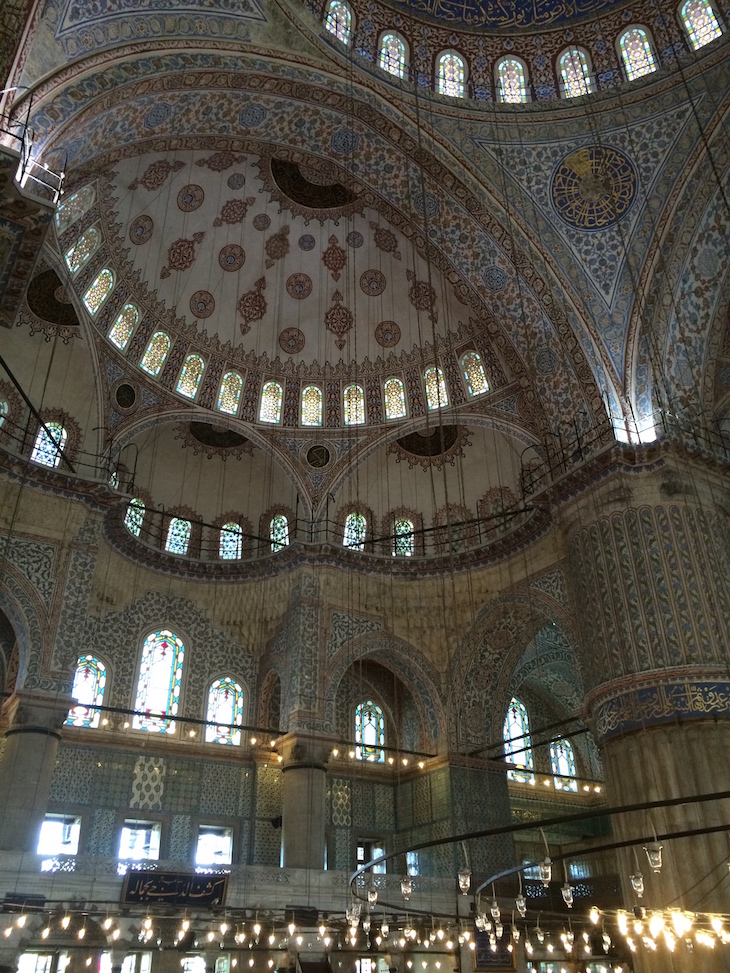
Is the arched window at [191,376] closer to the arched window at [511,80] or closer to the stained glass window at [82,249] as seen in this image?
the stained glass window at [82,249]

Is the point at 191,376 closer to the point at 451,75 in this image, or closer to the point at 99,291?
the point at 99,291

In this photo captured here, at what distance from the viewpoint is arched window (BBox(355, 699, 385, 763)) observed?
16781 mm

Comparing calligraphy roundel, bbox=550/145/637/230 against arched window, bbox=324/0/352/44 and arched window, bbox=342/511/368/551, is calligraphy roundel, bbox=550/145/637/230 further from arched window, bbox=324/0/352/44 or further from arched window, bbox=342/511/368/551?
arched window, bbox=342/511/368/551

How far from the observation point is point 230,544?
17000 mm

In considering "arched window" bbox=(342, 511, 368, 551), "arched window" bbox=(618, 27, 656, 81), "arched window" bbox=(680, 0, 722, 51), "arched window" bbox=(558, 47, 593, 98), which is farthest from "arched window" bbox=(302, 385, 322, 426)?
"arched window" bbox=(680, 0, 722, 51)

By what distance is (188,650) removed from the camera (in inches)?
618

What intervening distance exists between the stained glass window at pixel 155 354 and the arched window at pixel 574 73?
8.72 m

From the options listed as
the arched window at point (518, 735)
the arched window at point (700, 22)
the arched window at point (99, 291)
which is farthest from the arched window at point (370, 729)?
the arched window at point (700, 22)

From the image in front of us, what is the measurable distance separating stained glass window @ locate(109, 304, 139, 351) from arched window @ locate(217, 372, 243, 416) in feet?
6.98

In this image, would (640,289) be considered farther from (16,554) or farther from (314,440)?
(16,554)

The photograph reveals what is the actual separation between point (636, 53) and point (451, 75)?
10.1 ft

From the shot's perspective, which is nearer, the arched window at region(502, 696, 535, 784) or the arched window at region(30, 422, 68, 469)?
the arched window at region(30, 422, 68, 469)

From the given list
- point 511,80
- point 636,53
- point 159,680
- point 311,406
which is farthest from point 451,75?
point 159,680

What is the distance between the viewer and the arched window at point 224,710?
15445 mm
